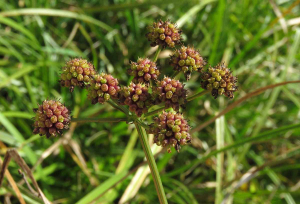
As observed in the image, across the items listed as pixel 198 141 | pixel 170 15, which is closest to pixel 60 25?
pixel 170 15

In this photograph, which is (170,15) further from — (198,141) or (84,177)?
(84,177)

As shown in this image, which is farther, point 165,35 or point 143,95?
point 165,35

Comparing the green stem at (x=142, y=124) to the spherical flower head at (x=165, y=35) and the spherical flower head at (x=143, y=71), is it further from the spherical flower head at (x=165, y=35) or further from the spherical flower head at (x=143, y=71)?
the spherical flower head at (x=165, y=35)

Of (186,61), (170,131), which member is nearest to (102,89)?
(170,131)

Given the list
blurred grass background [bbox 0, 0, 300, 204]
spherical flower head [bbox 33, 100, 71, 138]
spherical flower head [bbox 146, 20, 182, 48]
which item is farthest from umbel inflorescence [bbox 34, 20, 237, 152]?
blurred grass background [bbox 0, 0, 300, 204]

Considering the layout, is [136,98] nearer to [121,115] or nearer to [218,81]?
[218,81]

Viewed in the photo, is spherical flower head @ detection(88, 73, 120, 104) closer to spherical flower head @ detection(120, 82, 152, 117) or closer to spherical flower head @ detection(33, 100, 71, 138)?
spherical flower head @ detection(120, 82, 152, 117)
